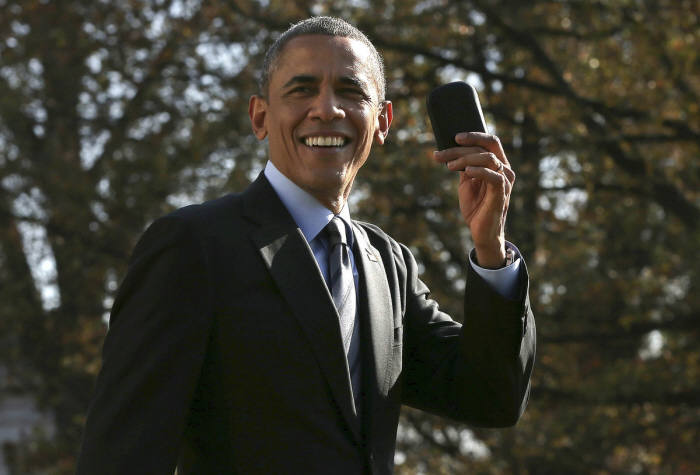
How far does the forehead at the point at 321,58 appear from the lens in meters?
2.93

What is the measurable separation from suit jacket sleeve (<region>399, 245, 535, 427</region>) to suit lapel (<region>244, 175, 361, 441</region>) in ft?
1.33

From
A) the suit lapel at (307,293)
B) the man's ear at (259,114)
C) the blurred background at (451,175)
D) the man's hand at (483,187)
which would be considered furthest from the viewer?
the blurred background at (451,175)

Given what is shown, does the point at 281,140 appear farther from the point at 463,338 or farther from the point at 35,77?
the point at 35,77

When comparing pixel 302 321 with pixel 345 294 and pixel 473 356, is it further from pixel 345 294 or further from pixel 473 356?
pixel 473 356

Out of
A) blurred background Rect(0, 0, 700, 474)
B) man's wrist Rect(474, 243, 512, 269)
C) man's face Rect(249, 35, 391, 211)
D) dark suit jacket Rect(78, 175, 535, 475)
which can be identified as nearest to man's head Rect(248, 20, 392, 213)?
man's face Rect(249, 35, 391, 211)

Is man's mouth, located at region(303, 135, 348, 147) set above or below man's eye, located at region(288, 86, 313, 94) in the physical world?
below

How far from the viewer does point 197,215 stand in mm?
2787

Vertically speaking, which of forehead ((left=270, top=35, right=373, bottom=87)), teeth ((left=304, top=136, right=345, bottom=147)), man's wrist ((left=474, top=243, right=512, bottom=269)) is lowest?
man's wrist ((left=474, top=243, right=512, bottom=269))

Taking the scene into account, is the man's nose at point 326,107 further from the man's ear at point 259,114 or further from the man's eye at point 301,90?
the man's ear at point 259,114

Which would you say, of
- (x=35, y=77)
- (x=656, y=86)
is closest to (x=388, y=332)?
(x=656, y=86)

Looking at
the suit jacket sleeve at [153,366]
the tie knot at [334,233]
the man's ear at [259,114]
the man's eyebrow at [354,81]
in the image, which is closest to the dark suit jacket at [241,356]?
the suit jacket sleeve at [153,366]

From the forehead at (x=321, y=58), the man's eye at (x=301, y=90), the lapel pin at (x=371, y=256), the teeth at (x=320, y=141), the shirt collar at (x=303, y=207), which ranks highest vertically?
the forehead at (x=321, y=58)

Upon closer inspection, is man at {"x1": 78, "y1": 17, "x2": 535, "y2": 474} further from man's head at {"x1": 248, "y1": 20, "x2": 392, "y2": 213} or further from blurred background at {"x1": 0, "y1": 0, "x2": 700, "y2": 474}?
blurred background at {"x1": 0, "y1": 0, "x2": 700, "y2": 474}

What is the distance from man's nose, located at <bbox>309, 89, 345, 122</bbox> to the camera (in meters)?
2.91
